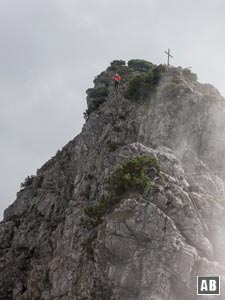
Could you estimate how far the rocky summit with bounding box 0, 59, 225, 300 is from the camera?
3875cm

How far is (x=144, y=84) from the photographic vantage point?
63.4 metres

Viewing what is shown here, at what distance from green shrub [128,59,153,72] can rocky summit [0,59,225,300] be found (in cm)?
1734

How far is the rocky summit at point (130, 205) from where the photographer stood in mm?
38750

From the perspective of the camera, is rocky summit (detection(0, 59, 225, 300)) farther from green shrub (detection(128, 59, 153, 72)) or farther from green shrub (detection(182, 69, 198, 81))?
green shrub (detection(128, 59, 153, 72))

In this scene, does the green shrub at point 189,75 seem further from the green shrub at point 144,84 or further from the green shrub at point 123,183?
the green shrub at point 123,183

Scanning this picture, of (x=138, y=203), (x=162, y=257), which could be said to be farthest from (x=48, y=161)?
(x=162, y=257)

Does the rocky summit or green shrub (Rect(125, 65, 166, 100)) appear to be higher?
green shrub (Rect(125, 65, 166, 100))

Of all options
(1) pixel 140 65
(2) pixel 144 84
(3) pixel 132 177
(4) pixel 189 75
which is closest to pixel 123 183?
(3) pixel 132 177

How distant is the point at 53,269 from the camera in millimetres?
45406

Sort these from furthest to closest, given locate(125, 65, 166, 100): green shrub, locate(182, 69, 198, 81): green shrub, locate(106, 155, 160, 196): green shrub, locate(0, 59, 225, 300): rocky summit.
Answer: locate(182, 69, 198, 81): green shrub < locate(125, 65, 166, 100): green shrub < locate(106, 155, 160, 196): green shrub < locate(0, 59, 225, 300): rocky summit

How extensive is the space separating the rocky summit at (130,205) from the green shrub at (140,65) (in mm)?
17337

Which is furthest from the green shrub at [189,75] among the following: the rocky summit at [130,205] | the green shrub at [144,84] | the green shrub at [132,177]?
the green shrub at [132,177]

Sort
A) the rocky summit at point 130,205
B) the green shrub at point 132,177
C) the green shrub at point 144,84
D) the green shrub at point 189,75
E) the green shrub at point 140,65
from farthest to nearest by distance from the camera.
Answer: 1. the green shrub at point 140,65
2. the green shrub at point 189,75
3. the green shrub at point 144,84
4. the green shrub at point 132,177
5. the rocky summit at point 130,205

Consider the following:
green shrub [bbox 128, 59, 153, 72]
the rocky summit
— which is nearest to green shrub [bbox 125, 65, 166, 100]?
the rocky summit
